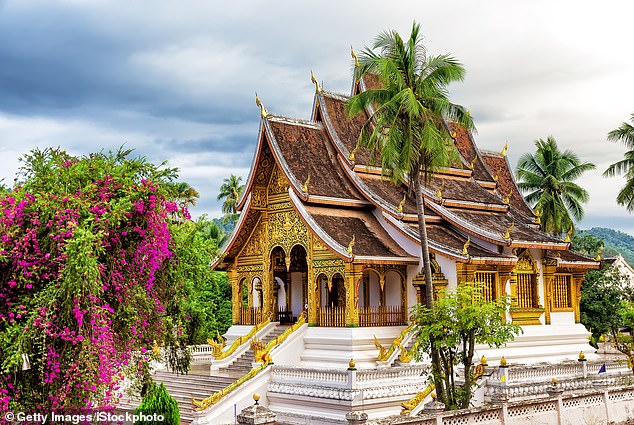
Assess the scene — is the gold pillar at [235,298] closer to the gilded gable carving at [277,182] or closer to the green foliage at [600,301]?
the gilded gable carving at [277,182]

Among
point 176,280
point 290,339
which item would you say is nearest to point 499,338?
point 176,280

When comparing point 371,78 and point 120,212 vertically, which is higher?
point 371,78

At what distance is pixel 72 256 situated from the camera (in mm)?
9359

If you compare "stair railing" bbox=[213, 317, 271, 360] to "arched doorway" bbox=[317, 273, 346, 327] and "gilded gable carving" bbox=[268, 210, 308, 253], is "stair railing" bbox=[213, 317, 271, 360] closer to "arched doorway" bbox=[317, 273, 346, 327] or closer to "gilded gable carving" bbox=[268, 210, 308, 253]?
"arched doorway" bbox=[317, 273, 346, 327]

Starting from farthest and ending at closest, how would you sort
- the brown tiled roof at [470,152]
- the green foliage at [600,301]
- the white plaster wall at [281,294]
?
the green foliage at [600,301] → the brown tiled roof at [470,152] → the white plaster wall at [281,294]

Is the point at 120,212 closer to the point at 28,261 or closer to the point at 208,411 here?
the point at 28,261

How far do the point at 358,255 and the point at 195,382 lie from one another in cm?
530

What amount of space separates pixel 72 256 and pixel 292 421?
351 inches

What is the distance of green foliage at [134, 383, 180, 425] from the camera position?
1437 centimetres

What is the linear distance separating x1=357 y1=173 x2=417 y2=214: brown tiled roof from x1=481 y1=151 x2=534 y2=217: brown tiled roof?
5334 millimetres

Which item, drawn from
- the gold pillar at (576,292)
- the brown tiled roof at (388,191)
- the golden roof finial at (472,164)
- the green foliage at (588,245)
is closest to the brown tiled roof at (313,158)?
the brown tiled roof at (388,191)

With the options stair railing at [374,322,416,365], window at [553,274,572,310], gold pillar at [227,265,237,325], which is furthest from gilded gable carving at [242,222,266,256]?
window at [553,274,572,310]

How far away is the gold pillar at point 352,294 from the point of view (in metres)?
19.5

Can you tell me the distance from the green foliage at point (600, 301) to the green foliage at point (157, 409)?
22.4 metres
